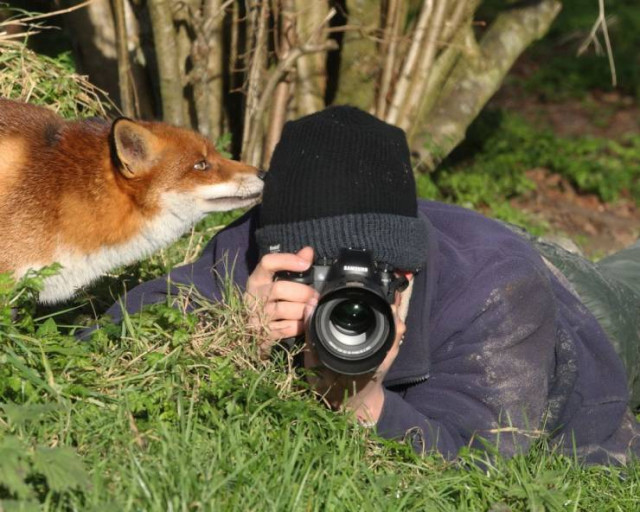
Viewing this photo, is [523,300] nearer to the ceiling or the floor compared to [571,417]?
nearer to the ceiling

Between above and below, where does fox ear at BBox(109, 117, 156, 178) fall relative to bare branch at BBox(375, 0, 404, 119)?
above

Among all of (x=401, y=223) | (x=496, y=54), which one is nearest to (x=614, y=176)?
(x=496, y=54)

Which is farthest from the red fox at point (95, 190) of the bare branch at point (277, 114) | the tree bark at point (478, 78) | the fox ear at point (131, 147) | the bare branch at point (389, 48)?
the tree bark at point (478, 78)

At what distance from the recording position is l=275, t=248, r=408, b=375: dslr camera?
134 inches

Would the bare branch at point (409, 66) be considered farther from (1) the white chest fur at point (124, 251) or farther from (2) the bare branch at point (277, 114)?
(1) the white chest fur at point (124, 251)

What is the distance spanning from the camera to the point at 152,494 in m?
3.22

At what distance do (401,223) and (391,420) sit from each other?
81cm

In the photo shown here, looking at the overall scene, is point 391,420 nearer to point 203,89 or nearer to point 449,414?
point 449,414

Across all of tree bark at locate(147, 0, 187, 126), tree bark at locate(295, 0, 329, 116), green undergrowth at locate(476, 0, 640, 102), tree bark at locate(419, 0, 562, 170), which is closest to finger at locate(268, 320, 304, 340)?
tree bark at locate(147, 0, 187, 126)

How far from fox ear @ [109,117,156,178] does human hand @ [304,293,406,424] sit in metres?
1.43

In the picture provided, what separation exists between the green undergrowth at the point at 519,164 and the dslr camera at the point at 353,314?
6108 mm

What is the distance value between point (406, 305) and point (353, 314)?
0.48 meters

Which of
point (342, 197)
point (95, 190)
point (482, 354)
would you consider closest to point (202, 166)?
point (95, 190)

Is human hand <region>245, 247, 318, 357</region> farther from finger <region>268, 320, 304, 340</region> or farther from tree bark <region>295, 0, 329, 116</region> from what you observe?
tree bark <region>295, 0, 329, 116</region>
